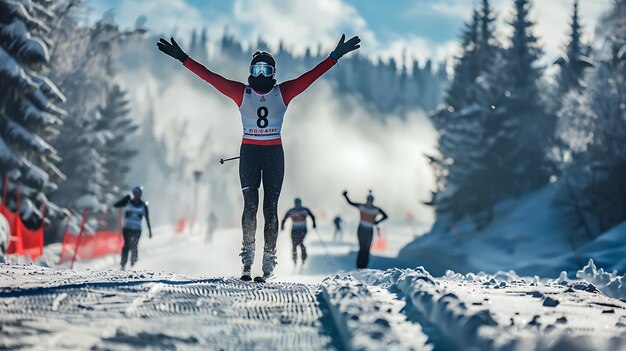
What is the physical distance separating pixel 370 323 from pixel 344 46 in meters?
4.24

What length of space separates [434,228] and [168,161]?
82.9 m

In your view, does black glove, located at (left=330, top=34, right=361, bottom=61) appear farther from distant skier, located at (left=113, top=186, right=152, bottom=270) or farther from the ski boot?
distant skier, located at (left=113, top=186, right=152, bottom=270)

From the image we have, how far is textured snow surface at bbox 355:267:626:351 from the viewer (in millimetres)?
3352

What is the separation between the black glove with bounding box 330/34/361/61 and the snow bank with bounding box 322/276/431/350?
3.01m

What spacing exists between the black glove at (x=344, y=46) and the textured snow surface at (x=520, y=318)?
2632 mm

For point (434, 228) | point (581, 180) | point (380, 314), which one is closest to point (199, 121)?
point (434, 228)

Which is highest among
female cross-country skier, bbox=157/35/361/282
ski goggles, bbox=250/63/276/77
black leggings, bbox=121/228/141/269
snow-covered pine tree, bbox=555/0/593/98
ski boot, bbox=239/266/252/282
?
snow-covered pine tree, bbox=555/0/593/98

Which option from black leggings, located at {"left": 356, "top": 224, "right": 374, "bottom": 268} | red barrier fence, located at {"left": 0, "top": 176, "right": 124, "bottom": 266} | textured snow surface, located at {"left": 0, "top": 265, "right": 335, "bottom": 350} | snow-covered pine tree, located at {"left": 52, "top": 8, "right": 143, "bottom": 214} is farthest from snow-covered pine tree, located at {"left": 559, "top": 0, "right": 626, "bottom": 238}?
textured snow surface, located at {"left": 0, "top": 265, "right": 335, "bottom": 350}

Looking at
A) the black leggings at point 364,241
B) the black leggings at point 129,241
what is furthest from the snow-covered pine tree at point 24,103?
the black leggings at point 364,241

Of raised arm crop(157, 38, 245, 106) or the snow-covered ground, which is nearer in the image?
the snow-covered ground

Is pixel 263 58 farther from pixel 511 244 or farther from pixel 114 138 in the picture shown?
pixel 114 138

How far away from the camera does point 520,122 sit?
3575 cm

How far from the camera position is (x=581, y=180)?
99.3 feet

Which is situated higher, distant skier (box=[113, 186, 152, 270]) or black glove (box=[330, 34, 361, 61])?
black glove (box=[330, 34, 361, 61])
